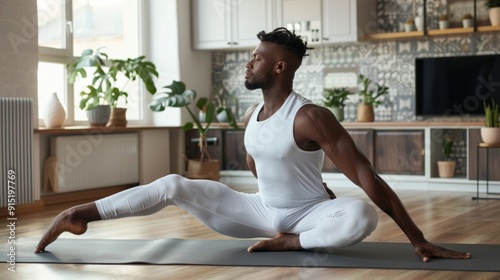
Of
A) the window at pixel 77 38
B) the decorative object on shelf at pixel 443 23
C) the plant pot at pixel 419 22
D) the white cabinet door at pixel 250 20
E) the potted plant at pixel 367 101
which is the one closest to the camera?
the window at pixel 77 38

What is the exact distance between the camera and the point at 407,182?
21.9ft

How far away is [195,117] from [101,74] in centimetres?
120

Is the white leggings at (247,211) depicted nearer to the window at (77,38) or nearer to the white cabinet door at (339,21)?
the window at (77,38)

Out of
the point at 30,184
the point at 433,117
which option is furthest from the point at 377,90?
the point at 30,184

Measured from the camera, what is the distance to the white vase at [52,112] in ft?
19.2

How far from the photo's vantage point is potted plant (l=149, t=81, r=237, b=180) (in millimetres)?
6812

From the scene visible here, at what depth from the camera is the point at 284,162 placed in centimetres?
300

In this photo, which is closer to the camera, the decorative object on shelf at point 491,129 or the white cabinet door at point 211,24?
the decorative object on shelf at point 491,129

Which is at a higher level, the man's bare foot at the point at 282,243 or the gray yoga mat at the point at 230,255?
the man's bare foot at the point at 282,243

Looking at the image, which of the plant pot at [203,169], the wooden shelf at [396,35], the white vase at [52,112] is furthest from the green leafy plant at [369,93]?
the white vase at [52,112]

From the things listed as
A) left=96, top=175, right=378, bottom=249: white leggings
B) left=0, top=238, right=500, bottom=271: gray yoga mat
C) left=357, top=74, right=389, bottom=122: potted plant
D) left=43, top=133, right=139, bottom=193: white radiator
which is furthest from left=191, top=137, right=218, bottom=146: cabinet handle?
left=96, top=175, right=378, bottom=249: white leggings

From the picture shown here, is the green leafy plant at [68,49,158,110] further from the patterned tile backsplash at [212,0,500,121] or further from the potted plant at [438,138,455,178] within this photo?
the potted plant at [438,138,455,178]

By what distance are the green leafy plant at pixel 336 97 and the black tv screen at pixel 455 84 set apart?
2.26 feet

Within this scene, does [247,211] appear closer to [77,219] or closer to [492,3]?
[77,219]
